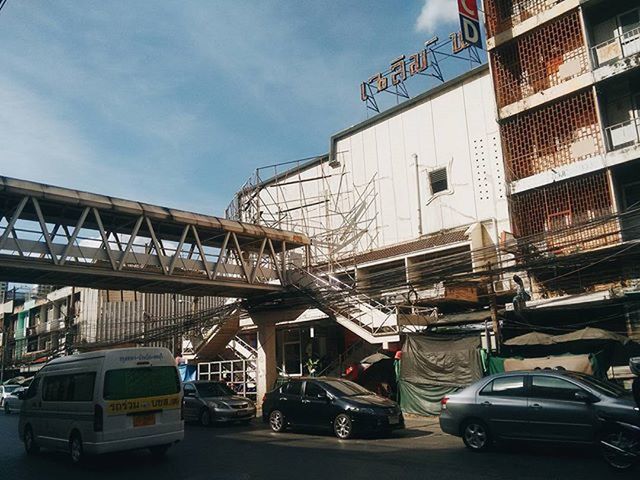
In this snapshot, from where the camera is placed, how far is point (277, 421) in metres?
16.1

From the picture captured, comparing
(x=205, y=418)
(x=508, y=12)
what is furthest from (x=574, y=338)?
(x=508, y=12)

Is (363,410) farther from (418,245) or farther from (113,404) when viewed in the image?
(418,245)

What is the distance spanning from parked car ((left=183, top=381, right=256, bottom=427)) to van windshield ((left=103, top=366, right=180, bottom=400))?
22.4ft

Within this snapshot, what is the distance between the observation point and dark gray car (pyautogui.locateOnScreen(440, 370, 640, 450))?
10.0 m

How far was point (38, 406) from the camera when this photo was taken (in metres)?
13.1

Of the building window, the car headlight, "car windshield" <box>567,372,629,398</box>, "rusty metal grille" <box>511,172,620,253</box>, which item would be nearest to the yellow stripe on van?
the car headlight

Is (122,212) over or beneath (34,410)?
over

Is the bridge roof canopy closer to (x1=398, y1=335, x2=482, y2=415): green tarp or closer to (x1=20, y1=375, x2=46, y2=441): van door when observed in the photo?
(x1=20, y1=375, x2=46, y2=441): van door

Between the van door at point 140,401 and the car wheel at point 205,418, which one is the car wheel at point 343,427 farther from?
the car wheel at point 205,418

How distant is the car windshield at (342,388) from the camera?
589 inches

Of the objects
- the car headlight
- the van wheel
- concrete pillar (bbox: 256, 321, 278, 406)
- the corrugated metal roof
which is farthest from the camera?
concrete pillar (bbox: 256, 321, 278, 406)

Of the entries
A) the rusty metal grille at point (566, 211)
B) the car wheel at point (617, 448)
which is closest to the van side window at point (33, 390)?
the car wheel at point (617, 448)

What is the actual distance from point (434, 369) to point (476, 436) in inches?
274

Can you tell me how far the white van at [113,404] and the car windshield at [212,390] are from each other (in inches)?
289
